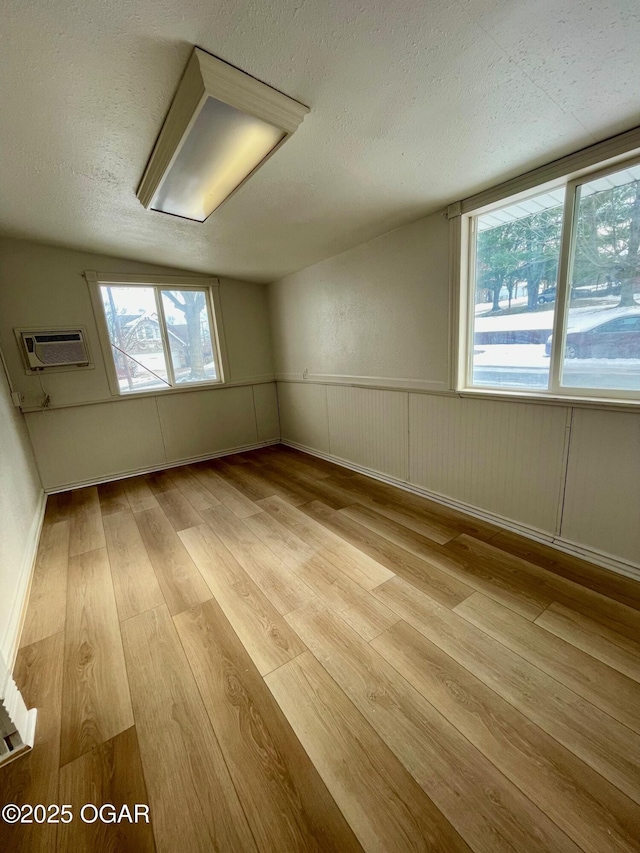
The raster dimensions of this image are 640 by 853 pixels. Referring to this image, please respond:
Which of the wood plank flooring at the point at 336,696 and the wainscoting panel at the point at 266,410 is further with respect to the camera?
the wainscoting panel at the point at 266,410

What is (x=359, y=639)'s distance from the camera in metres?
1.47

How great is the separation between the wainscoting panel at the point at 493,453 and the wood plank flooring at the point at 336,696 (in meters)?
0.24

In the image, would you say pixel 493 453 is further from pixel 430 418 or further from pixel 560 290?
pixel 560 290

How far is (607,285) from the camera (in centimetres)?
168

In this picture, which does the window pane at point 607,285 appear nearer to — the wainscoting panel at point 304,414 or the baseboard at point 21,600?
the wainscoting panel at point 304,414

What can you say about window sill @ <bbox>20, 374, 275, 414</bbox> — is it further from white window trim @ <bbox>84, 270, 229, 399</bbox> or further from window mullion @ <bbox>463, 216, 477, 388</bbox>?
window mullion @ <bbox>463, 216, 477, 388</bbox>

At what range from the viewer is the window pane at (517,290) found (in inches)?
74.7

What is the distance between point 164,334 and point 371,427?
104 inches

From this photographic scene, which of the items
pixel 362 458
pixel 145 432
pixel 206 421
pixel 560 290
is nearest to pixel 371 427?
pixel 362 458

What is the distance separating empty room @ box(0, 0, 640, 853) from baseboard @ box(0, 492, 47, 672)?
1.4 inches

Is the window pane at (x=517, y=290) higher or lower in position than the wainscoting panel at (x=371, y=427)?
higher

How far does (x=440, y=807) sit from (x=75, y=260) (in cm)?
452

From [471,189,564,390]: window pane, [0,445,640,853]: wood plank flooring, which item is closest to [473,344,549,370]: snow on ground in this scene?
[471,189,564,390]: window pane

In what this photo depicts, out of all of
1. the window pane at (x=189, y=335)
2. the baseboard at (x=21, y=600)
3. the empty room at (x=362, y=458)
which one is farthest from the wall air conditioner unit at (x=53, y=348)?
the baseboard at (x=21, y=600)
